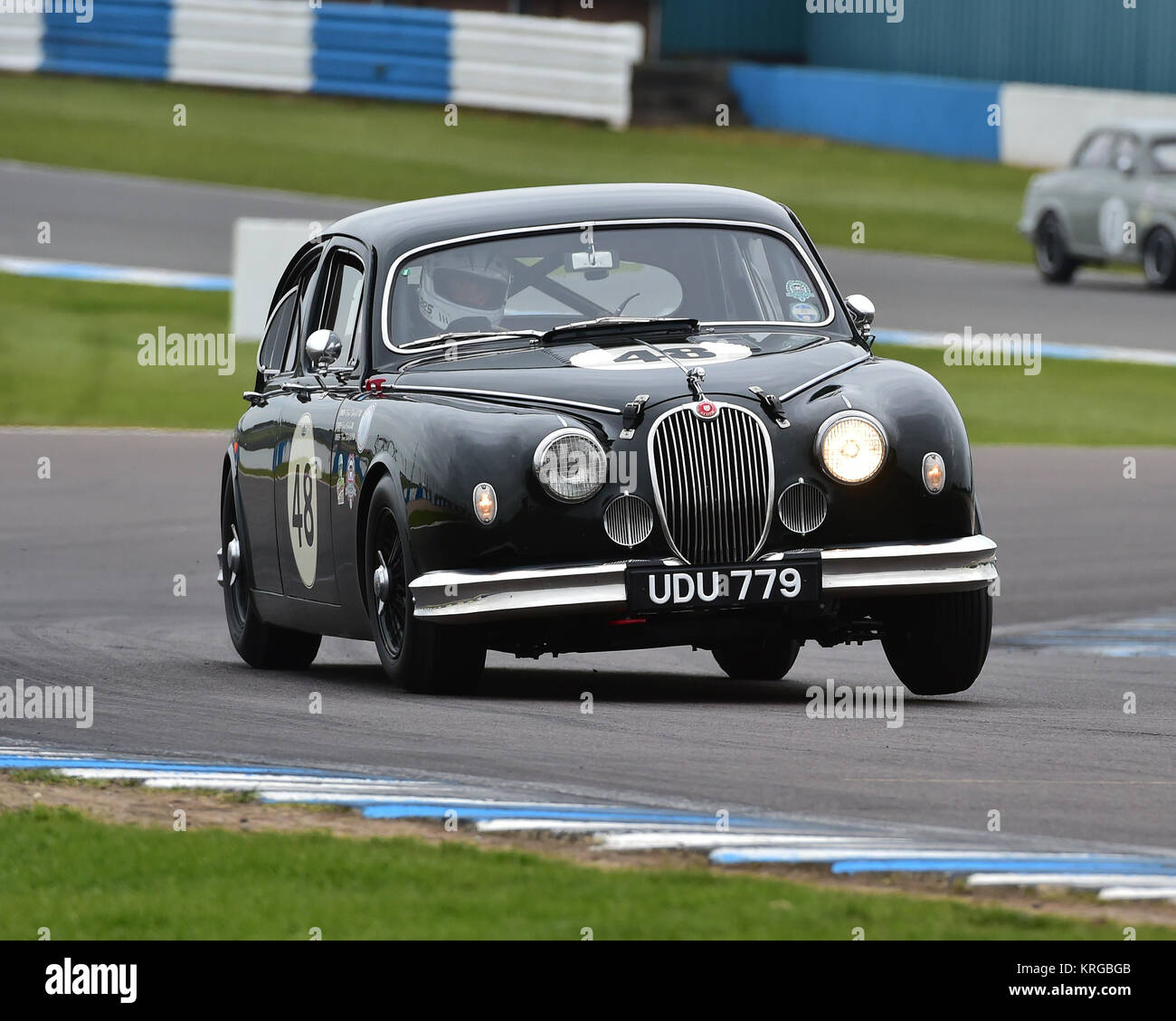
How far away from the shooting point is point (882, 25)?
4181 cm

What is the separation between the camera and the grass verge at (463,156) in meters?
31.3

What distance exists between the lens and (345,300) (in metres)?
9.85

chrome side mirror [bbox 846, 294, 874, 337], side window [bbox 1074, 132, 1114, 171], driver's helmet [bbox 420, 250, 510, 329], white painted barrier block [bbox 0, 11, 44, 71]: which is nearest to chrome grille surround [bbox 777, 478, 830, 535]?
chrome side mirror [bbox 846, 294, 874, 337]

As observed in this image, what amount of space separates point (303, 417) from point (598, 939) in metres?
4.82

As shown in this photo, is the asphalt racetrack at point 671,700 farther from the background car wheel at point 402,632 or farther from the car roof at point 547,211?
the car roof at point 547,211

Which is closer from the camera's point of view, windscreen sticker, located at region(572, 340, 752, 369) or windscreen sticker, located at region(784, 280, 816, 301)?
windscreen sticker, located at region(572, 340, 752, 369)

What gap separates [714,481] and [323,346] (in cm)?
180

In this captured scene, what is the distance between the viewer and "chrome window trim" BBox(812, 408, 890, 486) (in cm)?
827

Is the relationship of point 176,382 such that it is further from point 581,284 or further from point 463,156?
point 581,284

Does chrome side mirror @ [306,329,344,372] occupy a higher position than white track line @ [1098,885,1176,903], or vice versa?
chrome side mirror @ [306,329,344,372]

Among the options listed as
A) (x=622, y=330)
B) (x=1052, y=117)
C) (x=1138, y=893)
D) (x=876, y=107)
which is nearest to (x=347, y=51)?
(x=876, y=107)

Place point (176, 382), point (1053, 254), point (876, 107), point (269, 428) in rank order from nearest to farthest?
point (269, 428)
point (176, 382)
point (1053, 254)
point (876, 107)

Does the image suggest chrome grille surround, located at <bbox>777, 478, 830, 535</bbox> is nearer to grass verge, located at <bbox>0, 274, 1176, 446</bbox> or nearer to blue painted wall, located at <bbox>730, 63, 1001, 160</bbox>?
grass verge, located at <bbox>0, 274, 1176, 446</bbox>

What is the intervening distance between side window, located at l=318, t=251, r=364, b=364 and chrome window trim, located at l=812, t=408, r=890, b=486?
1.94 meters
